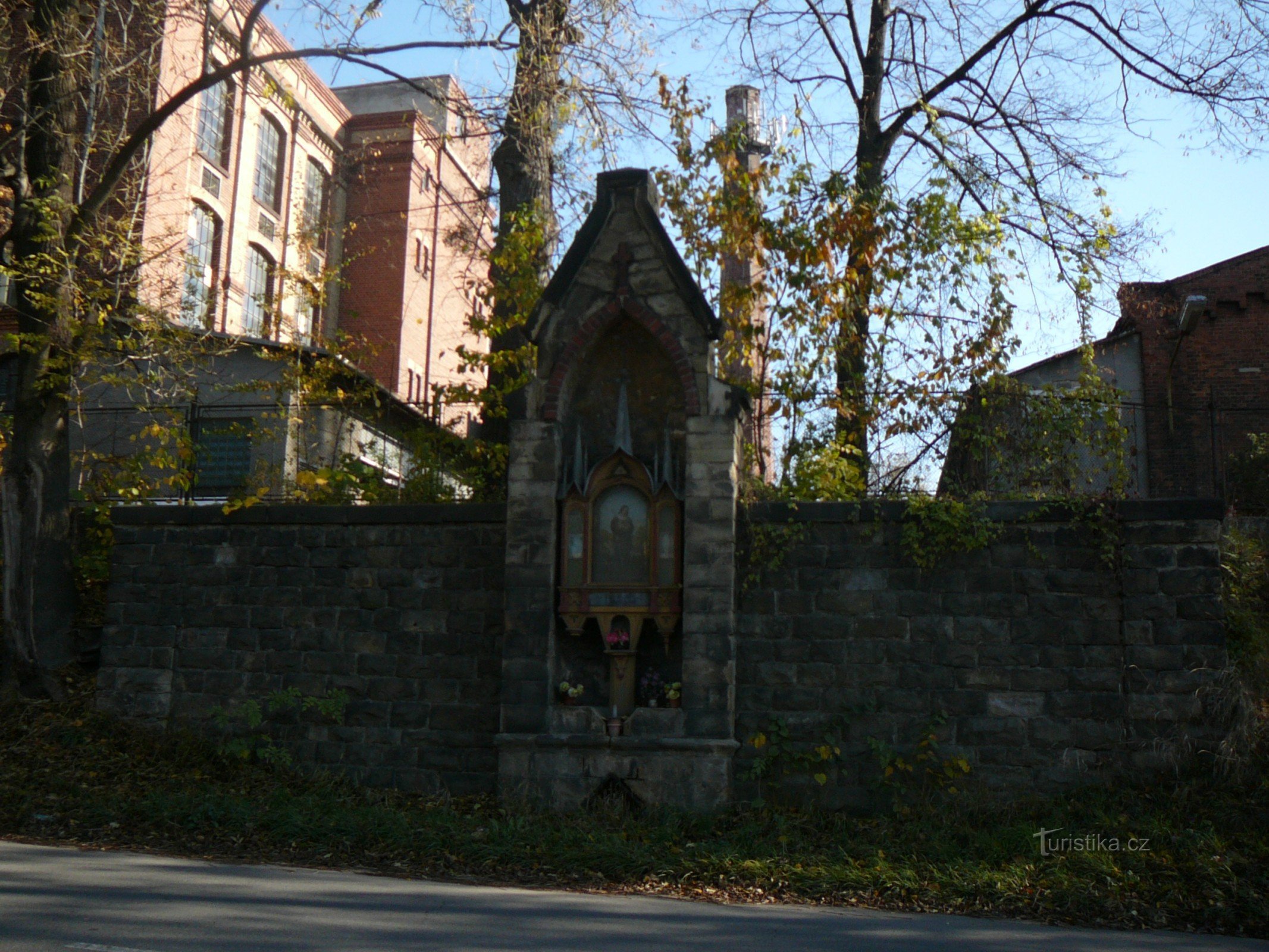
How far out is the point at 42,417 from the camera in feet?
39.6

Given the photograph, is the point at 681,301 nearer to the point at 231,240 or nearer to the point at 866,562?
the point at 866,562

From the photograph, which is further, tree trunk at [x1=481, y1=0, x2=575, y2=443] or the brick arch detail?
tree trunk at [x1=481, y1=0, x2=575, y2=443]

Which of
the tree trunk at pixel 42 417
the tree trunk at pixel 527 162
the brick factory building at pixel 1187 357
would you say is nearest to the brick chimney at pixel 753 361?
the tree trunk at pixel 527 162

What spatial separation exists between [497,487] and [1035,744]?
5.93 metres

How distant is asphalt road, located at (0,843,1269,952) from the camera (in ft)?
20.3

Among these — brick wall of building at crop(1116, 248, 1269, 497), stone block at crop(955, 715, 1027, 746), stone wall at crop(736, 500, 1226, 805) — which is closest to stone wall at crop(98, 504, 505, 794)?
stone wall at crop(736, 500, 1226, 805)

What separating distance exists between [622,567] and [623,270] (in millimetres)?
2704

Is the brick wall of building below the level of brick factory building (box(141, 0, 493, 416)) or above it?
below

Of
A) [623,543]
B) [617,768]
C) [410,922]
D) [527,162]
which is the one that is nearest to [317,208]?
[527,162]

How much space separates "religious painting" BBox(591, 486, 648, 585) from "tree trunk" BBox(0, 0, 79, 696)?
6073 mm

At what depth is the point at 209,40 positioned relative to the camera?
39.8 feet

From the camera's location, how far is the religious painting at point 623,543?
1000 cm

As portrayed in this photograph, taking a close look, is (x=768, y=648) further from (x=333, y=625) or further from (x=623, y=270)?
(x=333, y=625)

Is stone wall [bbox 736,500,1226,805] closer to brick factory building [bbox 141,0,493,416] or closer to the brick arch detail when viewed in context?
the brick arch detail
